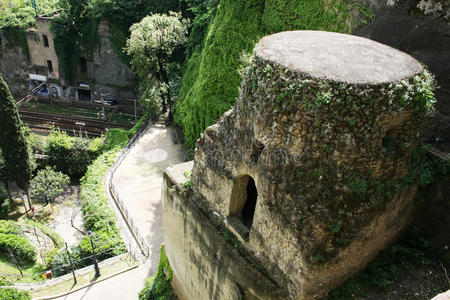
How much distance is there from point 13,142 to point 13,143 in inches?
2.8

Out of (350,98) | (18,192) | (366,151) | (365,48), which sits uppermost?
(365,48)

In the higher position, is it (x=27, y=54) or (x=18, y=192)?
(x=27, y=54)

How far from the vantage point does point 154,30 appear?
80.0ft

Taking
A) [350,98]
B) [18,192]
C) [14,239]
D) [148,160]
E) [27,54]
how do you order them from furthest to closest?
[27,54] → [18,192] → [148,160] → [14,239] → [350,98]

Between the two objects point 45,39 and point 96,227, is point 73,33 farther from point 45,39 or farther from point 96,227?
point 96,227

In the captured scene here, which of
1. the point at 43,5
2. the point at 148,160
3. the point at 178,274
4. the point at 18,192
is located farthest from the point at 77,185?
the point at 43,5

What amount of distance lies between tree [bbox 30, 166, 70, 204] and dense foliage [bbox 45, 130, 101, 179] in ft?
6.64

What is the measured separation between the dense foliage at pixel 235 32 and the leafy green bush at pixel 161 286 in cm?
789

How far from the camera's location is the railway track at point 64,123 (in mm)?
31781

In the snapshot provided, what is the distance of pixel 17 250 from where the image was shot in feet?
60.4

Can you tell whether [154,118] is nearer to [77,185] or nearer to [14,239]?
[77,185]

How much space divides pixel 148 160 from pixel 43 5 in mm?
26021

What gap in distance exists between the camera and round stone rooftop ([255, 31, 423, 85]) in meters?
5.93

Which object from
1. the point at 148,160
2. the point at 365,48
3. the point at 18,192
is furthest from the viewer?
the point at 18,192
